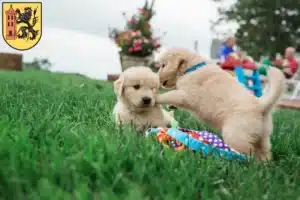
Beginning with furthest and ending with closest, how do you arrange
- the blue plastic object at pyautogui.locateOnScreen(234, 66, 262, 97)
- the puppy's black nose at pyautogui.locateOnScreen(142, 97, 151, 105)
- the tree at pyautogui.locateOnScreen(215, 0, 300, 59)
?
1. the tree at pyautogui.locateOnScreen(215, 0, 300, 59)
2. the blue plastic object at pyautogui.locateOnScreen(234, 66, 262, 97)
3. the puppy's black nose at pyautogui.locateOnScreen(142, 97, 151, 105)

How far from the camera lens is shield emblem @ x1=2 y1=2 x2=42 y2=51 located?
15.5ft

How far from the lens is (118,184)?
1.85 m

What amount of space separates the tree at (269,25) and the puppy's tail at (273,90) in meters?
28.0

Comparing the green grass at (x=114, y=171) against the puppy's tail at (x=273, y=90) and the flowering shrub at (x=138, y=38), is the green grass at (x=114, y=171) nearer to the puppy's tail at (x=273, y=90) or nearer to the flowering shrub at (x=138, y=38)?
the puppy's tail at (x=273, y=90)

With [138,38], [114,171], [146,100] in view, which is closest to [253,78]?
[138,38]

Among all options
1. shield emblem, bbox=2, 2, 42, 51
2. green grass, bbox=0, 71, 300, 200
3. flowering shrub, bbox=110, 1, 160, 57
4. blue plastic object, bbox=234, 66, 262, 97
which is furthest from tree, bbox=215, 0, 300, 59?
green grass, bbox=0, 71, 300, 200

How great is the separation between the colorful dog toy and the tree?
28.1m

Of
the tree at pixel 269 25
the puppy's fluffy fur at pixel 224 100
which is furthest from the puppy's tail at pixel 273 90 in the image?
the tree at pixel 269 25

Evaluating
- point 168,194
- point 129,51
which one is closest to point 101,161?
point 168,194

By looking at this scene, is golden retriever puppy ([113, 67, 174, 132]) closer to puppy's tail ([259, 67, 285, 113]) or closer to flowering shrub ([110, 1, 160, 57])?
puppy's tail ([259, 67, 285, 113])

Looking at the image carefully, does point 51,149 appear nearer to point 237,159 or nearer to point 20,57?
point 237,159

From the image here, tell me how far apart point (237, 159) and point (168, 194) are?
1.13 m

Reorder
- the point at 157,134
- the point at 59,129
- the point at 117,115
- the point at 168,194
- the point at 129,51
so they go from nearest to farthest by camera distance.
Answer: the point at 168,194 < the point at 59,129 < the point at 157,134 < the point at 117,115 < the point at 129,51

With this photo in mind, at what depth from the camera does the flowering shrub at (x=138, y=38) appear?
1469 cm
